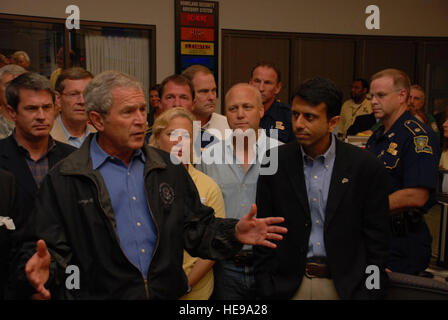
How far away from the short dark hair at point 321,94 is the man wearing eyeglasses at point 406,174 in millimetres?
709

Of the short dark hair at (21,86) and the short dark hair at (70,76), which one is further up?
the short dark hair at (70,76)

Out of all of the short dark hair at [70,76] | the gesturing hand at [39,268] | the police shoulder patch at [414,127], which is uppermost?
the short dark hair at [70,76]

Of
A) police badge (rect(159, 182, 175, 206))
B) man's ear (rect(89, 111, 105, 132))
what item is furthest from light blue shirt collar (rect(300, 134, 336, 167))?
man's ear (rect(89, 111, 105, 132))

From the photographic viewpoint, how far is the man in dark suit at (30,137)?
2.15 m

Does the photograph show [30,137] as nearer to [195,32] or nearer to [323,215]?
[323,215]

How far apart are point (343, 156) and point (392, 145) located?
775 millimetres

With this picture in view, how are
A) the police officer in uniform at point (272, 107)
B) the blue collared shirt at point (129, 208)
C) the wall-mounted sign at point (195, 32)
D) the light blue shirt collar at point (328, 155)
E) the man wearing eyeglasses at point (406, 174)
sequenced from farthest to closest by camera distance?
the wall-mounted sign at point (195, 32) → the police officer in uniform at point (272, 107) → the man wearing eyeglasses at point (406, 174) → the light blue shirt collar at point (328, 155) → the blue collared shirt at point (129, 208)

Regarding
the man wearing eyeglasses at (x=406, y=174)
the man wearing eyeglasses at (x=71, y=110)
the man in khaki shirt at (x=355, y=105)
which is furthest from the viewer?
the man in khaki shirt at (x=355, y=105)

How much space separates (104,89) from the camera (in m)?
1.67

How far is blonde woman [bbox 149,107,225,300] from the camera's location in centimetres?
209

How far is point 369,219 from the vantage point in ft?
6.14

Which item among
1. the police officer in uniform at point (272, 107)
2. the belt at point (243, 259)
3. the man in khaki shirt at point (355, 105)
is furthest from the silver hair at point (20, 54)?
the belt at point (243, 259)

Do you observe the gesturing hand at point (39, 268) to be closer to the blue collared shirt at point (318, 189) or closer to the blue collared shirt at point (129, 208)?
the blue collared shirt at point (129, 208)

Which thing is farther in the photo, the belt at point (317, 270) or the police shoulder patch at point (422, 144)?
the police shoulder patch at point (422, 144)
